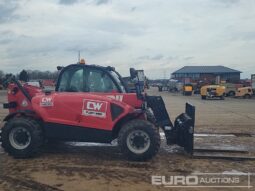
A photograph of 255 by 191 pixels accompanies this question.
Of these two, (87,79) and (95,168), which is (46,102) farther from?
(95,168)

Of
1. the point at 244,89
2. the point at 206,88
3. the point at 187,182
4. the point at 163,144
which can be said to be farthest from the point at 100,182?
the point at 244,89

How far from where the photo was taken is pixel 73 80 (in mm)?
9312

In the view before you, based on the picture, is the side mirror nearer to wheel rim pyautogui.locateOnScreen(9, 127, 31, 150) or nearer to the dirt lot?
the dirt lot

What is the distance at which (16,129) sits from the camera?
29.1 feet

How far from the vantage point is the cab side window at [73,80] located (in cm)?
926

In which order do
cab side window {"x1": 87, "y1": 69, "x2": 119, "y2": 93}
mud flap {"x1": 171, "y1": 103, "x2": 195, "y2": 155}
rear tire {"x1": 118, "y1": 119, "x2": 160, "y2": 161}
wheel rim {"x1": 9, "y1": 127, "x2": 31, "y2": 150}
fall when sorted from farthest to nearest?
cab side window {"x1": 87, "y1": 69, "x2": 119, "y2": 93} < mud flap {"x1": 171, "y1": 103, "x2": 195, "y2": 155} < wheel rim {"x1": 9, "y1": 127, "x2": 31, "y2": 150} < rear tire {"x1": 118, "y1": 119, "x2": 160, "y2": 161}

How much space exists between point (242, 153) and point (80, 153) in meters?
4.12

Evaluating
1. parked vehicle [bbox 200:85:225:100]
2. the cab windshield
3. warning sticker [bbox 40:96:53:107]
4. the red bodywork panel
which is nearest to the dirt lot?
the red bodywork panel

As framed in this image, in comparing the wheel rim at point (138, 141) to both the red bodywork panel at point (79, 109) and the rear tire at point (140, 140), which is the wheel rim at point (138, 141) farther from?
the red bodywork panel at point (79, 109)

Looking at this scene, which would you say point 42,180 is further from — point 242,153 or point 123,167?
point 242,153

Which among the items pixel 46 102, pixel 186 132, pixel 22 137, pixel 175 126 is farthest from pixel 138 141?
pixel 22 137

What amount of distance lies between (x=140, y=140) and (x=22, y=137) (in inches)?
108

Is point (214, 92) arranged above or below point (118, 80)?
below

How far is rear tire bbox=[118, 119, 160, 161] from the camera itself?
8.51m
